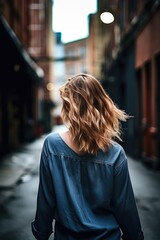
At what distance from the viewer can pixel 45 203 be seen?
2508 mm

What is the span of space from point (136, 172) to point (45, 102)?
31352 mm

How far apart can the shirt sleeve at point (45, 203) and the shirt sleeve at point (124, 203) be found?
33 centimetres

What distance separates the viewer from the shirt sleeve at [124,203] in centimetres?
244

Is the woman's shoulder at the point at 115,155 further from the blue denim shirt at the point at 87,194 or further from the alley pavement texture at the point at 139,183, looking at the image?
the alley pavement texture at the point at 139,183

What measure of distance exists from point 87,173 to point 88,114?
0.95 ft

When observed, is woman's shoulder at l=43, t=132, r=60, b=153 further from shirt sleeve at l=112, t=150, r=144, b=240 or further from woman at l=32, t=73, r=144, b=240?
shirt sleeve at l=112, t=150, r=144, b=240

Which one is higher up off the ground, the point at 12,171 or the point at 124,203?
the point at 124,203

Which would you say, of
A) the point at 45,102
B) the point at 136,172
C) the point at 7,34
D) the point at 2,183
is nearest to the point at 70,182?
the point at 2,183

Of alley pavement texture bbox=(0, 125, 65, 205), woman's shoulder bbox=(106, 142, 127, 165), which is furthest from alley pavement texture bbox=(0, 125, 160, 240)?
woman's shoulder bbox=(106, 142, 127, 165)

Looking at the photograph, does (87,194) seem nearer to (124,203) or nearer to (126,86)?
(124,203)

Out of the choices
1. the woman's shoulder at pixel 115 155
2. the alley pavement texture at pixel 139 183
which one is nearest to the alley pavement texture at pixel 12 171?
the alley pavement texture at pixel 139 183

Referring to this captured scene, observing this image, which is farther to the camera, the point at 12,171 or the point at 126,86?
the point at 126,86

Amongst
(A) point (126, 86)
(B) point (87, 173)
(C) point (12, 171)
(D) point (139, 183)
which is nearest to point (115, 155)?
(B) point (87, 173)

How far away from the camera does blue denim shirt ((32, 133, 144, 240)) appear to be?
7.86 feet
